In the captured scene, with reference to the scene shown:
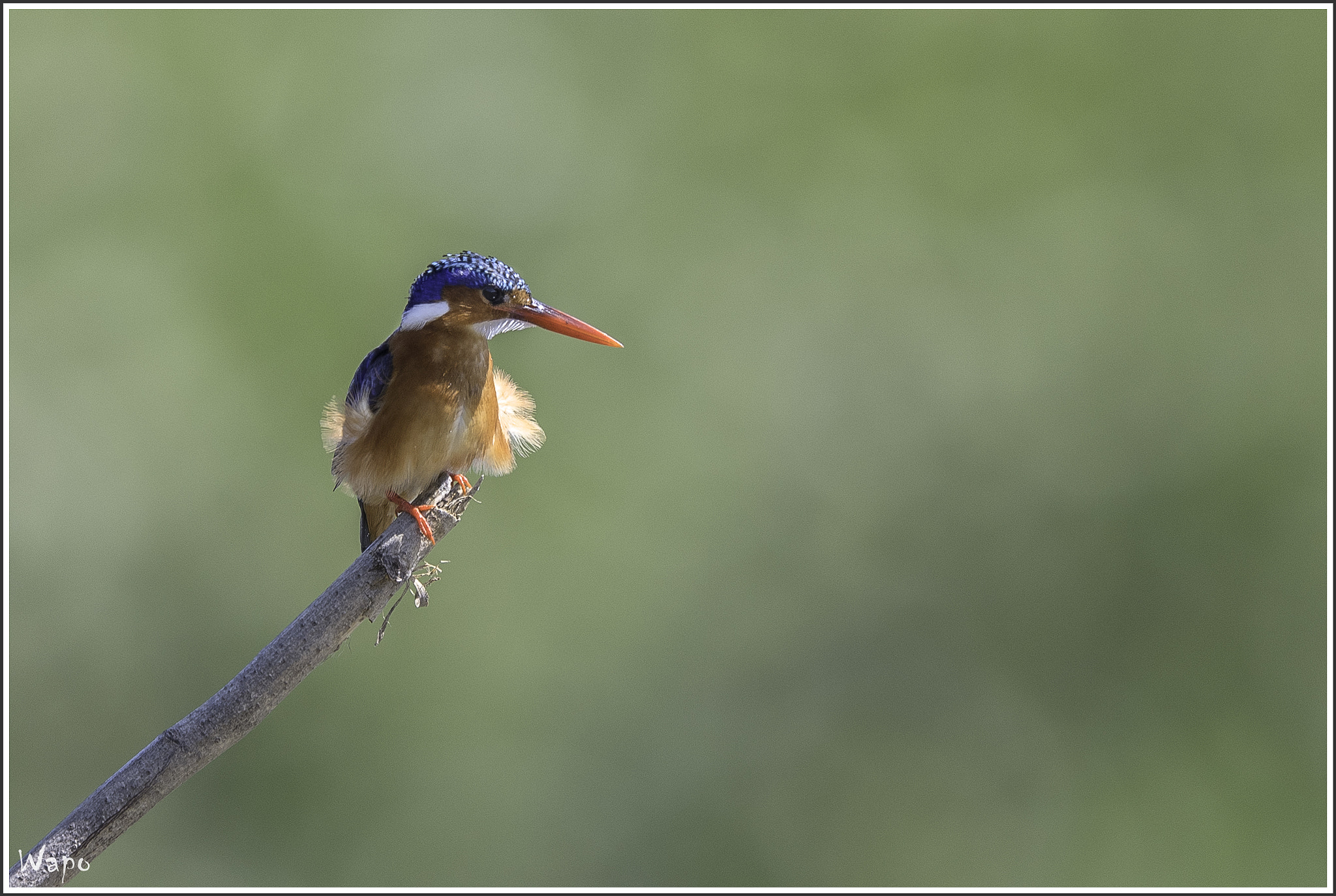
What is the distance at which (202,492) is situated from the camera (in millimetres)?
8203

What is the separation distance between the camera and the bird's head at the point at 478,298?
3176 millimetres

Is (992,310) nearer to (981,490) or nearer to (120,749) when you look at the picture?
(981,490)

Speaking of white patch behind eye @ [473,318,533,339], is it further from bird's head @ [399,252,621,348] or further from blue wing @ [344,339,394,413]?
blue wing @ [344,339,394,413]

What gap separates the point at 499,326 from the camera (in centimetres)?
327

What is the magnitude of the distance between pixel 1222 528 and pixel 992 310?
2456 mm

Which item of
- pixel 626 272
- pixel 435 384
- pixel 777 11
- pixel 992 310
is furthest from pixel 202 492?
pixel 777 11

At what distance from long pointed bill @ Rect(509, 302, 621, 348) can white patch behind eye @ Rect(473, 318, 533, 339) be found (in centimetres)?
3

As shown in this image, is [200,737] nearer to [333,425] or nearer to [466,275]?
[466,275]

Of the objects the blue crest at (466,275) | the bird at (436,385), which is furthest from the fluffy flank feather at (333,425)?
the blue crest at (466,275)

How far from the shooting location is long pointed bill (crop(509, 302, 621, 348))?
306cm

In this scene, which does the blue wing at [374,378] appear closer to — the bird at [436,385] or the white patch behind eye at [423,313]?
the bird at [436,385]

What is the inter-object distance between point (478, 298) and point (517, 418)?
70 cm

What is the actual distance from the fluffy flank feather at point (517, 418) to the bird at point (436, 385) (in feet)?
0.81

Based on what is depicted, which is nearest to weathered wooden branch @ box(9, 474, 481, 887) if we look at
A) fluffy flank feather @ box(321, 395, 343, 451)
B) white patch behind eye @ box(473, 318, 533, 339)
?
white patch behind eye @ box(473, 318, 533, 339)
